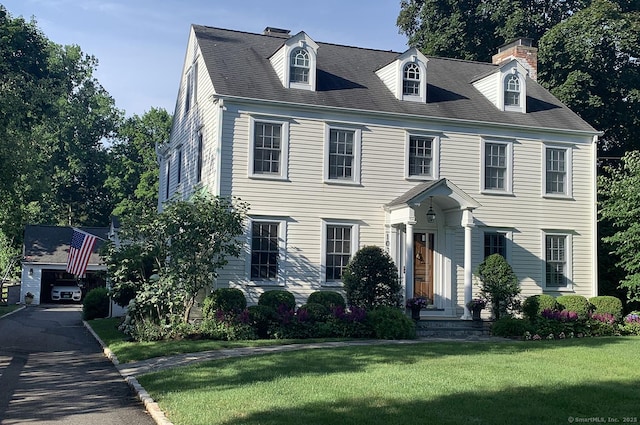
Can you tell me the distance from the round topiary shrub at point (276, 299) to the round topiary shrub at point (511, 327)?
5641mm

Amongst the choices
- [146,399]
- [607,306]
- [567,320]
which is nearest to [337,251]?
[567,320]

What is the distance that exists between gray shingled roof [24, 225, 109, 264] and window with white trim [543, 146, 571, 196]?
30.3m

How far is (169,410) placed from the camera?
832cm

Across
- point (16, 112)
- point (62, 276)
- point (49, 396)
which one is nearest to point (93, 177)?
point (62, 276)

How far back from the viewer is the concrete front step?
1839cm

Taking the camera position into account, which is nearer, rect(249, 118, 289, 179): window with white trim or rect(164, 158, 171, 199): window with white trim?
rect(249, 118, 289, 179): window with white trim

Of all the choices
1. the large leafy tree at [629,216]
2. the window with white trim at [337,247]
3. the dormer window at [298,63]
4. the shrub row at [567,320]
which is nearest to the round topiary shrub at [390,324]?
the window with white trim at [337,247]

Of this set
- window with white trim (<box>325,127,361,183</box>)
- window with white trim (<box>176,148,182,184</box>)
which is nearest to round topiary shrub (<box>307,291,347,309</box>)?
window with white trim (<box>325,127,361,183</box>)

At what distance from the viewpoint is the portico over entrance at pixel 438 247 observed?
64.5ft

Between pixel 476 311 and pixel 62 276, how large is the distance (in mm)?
34041

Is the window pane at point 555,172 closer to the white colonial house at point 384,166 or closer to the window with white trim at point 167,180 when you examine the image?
the white colonial house at point 384,166

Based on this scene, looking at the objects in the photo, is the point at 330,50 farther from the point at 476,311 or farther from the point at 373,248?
the point at 476,311

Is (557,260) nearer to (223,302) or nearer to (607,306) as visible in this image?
(607,306)

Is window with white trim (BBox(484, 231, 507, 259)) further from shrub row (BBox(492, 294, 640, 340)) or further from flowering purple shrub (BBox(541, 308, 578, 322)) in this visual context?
flowering purple shrub (BBox(541, 308, 578, 322))
